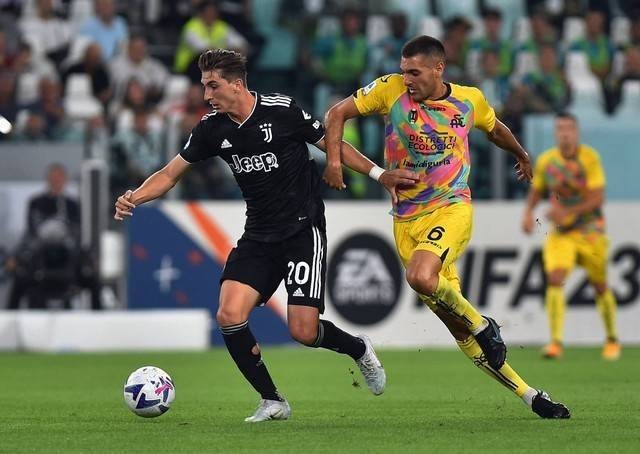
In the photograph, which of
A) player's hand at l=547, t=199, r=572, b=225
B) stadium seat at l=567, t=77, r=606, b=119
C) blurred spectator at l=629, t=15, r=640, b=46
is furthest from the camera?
blurred spectator at l=629, t=15, r=640, b=46

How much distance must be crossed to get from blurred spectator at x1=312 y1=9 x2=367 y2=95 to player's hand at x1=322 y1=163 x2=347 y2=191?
12.2m

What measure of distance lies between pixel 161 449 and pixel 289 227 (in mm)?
2190

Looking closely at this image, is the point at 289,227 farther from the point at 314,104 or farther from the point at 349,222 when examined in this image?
the point at 314,104

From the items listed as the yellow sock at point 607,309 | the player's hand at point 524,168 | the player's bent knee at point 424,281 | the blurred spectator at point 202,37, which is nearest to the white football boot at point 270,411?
the player's bent knee at point 424,281

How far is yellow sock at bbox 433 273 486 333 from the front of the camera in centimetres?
888

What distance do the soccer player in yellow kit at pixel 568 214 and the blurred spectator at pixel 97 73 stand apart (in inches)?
268

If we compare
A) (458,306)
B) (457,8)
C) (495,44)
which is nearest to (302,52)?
(495,44)

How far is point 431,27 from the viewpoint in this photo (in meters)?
22.5

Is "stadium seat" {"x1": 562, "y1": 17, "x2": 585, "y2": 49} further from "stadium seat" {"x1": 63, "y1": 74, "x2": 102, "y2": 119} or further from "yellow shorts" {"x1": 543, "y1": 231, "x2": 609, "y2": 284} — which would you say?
"yellow shorts" {"x1": 543, "y1": 231, "x2": 609, "y2": 284}

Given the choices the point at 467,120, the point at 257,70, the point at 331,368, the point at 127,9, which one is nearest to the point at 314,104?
the point at 257,70

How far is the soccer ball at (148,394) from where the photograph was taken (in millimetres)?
9047

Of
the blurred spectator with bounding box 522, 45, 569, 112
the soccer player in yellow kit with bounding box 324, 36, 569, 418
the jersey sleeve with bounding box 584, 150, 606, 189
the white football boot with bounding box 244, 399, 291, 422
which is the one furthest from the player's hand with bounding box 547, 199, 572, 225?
the white football boot with bounding box 244, 399, 291, 422

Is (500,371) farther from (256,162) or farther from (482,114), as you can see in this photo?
(256,162)

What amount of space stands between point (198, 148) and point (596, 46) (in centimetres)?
1454
